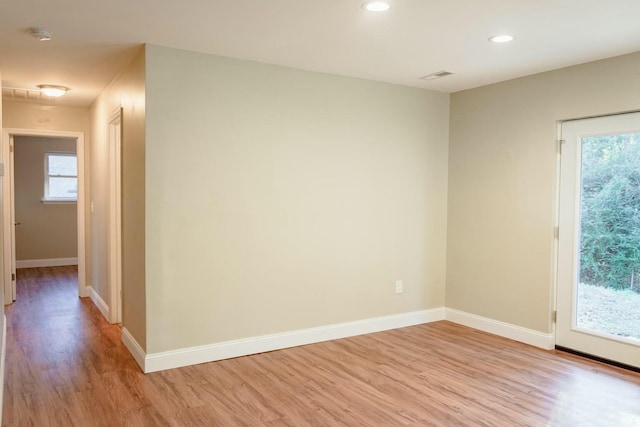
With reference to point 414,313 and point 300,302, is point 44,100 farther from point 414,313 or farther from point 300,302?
point 414,313

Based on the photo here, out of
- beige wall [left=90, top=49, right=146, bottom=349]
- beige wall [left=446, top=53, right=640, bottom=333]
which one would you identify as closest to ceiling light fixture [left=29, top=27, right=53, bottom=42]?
beige wall [left=90, top=49, right=146, bottom=349]

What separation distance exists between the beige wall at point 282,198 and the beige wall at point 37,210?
18.5 ft

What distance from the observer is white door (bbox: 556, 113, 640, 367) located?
3.70m

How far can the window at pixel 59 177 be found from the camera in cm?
838

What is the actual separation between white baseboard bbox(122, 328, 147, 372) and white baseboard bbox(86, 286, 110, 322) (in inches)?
39.0

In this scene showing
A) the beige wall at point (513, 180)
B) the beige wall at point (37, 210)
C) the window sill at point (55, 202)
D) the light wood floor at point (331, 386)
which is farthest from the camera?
the window sill at point (55, 202)

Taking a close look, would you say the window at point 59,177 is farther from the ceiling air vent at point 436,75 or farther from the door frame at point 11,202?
the ceiling air vent at point 436,75

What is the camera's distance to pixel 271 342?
4094mm

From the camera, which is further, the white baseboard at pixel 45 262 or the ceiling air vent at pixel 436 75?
the white baseboard at pixel 45 262

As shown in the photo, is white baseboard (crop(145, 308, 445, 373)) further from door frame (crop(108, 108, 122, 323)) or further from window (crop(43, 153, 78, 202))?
window (crop(43, 153, 78, 202))

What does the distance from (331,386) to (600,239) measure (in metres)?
2.47

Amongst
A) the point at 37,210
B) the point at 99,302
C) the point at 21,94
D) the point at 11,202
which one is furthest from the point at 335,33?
the point at 37,210

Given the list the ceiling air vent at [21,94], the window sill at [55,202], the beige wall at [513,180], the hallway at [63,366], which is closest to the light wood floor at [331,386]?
the hallway at [63,366]

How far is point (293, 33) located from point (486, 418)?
8.94 ft
